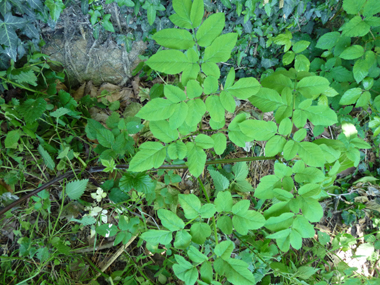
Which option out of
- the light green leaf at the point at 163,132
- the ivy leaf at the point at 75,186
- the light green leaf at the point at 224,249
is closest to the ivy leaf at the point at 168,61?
the light green leaf at the point at 163,132

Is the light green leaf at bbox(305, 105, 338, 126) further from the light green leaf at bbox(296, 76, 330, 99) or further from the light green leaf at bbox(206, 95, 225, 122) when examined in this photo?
the light green leaf at bbox(206, 95, 225, 122)

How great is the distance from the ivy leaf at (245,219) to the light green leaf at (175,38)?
2.26ft

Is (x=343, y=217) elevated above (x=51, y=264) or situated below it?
above

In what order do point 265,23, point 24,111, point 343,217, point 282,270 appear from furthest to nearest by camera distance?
point 343,217, point 265,23, point 282,270, point 24,111

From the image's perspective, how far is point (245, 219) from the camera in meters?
1.04

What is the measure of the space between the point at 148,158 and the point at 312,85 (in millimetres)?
805

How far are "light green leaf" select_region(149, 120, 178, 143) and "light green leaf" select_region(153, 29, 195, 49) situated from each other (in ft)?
1.06

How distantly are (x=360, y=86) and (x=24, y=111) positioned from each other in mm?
2129

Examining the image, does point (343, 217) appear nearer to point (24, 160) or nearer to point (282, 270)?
point (282, 270)

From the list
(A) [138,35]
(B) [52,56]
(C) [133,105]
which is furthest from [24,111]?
(A) [138,35]

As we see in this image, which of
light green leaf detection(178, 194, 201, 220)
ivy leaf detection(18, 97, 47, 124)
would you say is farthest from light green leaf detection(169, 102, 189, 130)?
ivy leaf detection(18, 97, 47, 124)

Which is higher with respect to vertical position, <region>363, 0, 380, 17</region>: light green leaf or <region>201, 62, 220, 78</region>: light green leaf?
<region>363, 0, 380, 17</region>: light green leaf

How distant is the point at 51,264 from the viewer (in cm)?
156

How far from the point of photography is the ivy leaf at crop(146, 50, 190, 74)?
93 centimetres
